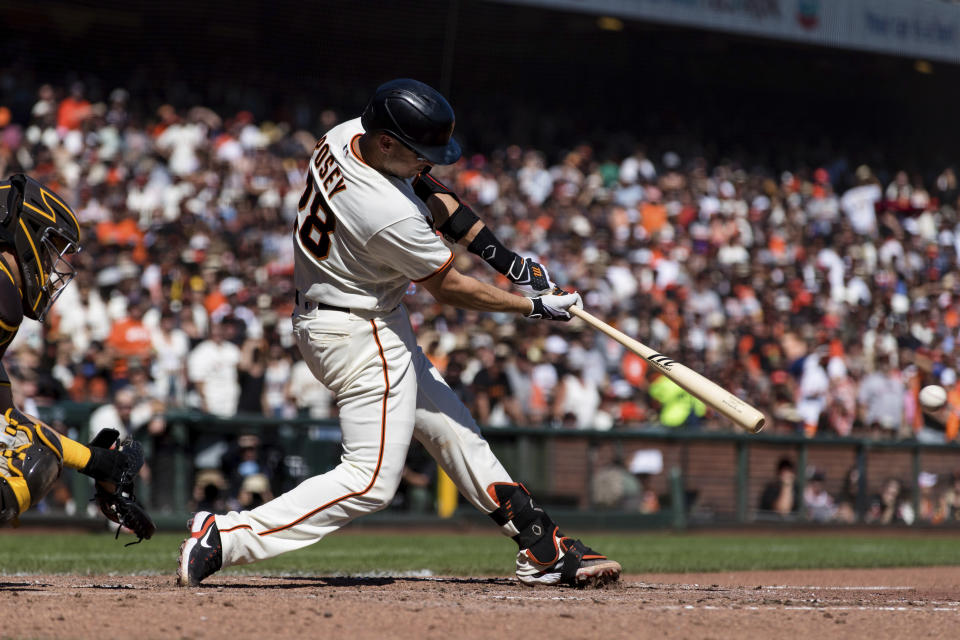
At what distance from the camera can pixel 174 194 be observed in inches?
565

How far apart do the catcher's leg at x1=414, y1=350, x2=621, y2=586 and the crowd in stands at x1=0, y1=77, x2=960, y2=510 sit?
19.0 ft

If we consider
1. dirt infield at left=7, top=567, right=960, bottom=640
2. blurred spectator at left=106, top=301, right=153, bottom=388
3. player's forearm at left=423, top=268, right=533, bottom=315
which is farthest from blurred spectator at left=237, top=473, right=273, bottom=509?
player's forearm at left=423, top=268, right=533, bottom=315

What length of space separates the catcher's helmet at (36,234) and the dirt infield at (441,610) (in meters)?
1.08

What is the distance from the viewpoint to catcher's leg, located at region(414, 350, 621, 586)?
5.33 metres

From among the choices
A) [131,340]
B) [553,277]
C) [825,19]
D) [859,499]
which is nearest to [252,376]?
[131,340]

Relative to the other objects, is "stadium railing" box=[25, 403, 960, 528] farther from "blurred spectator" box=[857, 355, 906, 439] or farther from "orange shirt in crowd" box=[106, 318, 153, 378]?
"blurred spectator" box=[857, 355, 906, 439]

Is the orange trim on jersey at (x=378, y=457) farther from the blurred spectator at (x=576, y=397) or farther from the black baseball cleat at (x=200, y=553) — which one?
the blurred spectator at (x=576, y=397)

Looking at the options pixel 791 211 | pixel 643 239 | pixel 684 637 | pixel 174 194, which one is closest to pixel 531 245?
pixel 643 239

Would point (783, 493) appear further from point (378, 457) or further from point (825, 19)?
point (825, 19)

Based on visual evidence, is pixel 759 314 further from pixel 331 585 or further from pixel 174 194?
pixel 331 585

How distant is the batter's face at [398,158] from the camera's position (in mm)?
4914

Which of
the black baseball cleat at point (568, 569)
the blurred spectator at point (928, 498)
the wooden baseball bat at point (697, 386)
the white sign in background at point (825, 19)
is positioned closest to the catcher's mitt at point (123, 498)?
the black baseball cleat at point (568, 569)

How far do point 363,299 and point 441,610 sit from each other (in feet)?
4.22

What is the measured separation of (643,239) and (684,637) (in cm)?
1356
